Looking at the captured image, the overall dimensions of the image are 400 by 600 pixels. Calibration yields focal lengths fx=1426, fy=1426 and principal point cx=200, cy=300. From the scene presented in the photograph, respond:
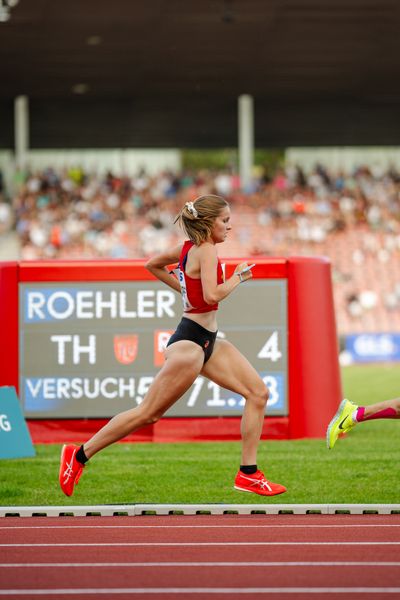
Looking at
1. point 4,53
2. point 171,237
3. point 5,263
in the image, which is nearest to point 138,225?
point 171,237

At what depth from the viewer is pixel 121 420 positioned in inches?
335

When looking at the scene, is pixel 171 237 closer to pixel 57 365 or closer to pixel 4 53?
pixel 4 53

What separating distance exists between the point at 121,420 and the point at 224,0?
1027 inches

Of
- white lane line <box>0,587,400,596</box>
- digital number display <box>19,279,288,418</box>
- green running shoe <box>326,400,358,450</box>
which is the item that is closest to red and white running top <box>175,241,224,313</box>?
green running shoe <box>326,400,358,450</box>

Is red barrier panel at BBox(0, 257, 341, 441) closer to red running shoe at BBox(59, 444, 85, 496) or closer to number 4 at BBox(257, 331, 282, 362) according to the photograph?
number 4 at BBox(257, 331, 282, 362)

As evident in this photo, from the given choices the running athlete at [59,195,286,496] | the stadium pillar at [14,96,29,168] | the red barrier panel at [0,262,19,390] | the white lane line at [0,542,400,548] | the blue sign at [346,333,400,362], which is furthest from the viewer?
→ the stadium pillar at [14,96,29,168]

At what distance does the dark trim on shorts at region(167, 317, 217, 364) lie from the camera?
8477 millimetres

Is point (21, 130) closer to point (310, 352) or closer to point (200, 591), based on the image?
point (310, 352)

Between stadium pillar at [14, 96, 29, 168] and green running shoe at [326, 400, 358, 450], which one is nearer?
green running shoe at [326, 400, 358, 450]

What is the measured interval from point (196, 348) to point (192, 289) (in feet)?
1.15

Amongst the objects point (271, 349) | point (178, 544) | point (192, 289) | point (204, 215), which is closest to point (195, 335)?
point (192, 289)

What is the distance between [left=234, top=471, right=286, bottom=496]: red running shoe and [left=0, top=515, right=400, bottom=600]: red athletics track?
0.43 meters

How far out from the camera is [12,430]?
11758 mm

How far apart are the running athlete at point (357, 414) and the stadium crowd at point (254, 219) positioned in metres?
26.7
